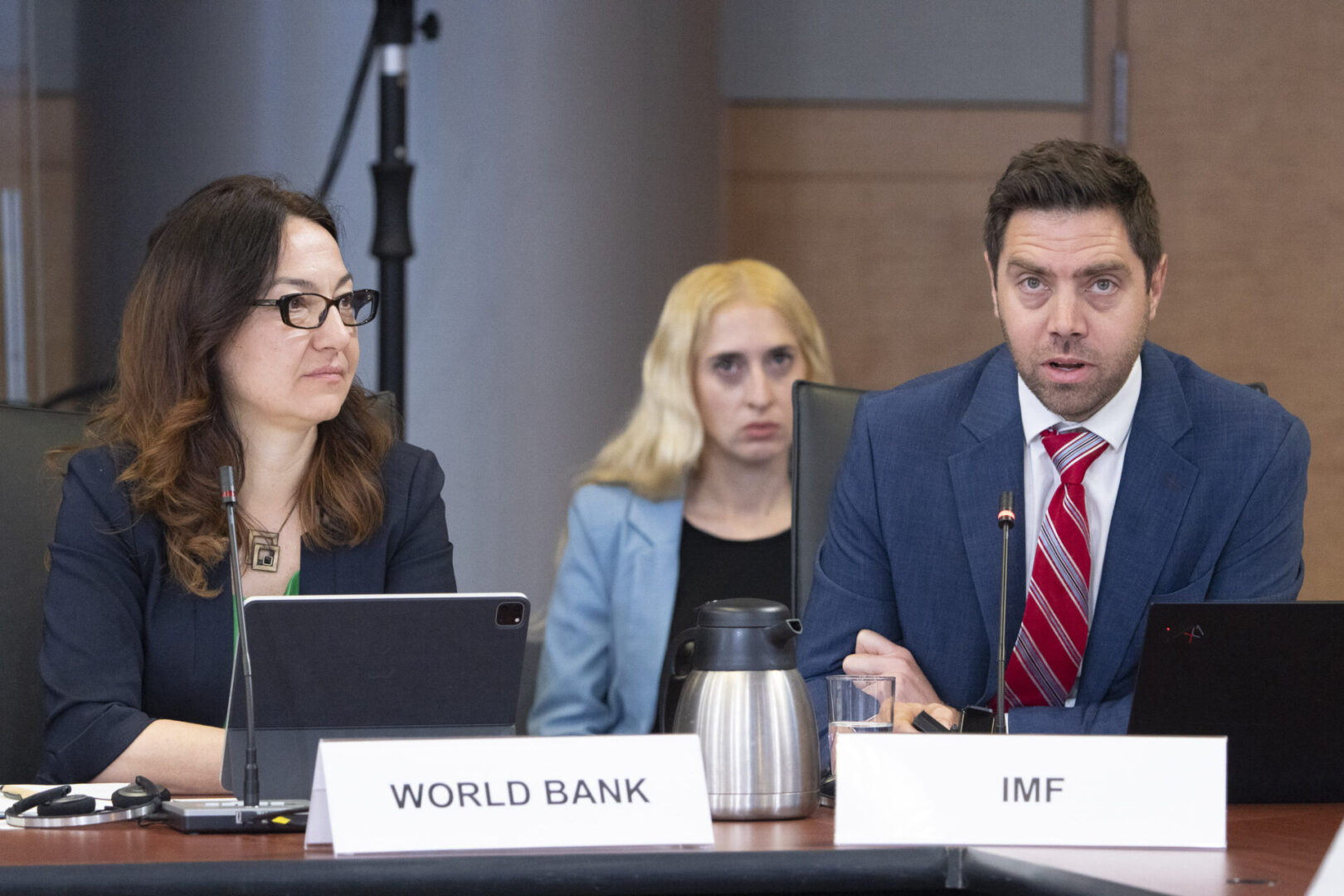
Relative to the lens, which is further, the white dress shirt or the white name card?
the white dress shirt

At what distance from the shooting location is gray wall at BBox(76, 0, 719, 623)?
3539 mm

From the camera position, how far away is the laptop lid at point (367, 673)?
51.0 inches

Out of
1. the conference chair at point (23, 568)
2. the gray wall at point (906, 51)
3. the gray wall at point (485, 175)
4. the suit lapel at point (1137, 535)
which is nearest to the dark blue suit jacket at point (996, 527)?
the suit lapel at point (1137, 535)

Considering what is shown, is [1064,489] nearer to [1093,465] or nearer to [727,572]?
[1093,465]

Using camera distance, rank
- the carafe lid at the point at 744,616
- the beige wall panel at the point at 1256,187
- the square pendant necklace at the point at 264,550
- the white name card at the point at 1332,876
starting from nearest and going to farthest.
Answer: the white name card at the point at 1332,876 → the carafe lid at the point at 744,616 → the square pendant necklace at the point at 264,550 → the beige wall panel at the point at 1256,187

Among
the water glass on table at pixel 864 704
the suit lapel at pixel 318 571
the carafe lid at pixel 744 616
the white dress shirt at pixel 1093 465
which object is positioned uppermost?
the white dress shirt at pixel 1093 465

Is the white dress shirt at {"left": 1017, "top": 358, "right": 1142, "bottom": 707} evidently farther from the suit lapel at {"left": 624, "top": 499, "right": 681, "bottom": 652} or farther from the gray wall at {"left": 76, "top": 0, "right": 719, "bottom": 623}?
the gray wall at {"left": 76, "top": 0, "right": 719, "bottom": 623}

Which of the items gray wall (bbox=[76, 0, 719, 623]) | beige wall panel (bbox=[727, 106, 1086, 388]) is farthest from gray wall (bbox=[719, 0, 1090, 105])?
gray wall (bbox=[76, 0, 719, 623])

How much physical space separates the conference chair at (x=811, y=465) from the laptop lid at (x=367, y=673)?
88cm

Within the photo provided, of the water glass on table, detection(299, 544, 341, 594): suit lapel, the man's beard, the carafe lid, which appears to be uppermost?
the man's beard

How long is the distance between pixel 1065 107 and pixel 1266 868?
3233 mm

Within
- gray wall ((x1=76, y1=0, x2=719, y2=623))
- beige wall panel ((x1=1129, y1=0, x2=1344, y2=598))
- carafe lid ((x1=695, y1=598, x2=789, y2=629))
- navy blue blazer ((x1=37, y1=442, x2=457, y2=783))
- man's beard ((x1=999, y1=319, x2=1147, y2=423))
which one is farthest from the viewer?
beige wall panel ((x1=1129, y1=0, x2=1344, y2=598))

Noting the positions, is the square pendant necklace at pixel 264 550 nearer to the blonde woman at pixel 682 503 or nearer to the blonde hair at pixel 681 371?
the blonde woman at pixel 682 503

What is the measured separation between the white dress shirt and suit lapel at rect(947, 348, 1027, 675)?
0.02m
